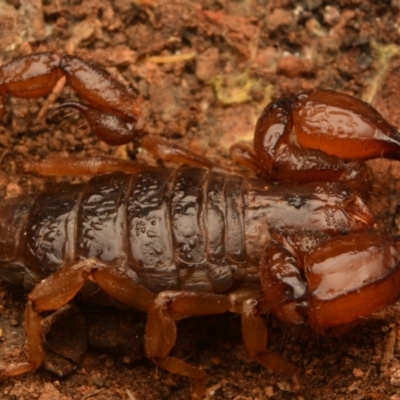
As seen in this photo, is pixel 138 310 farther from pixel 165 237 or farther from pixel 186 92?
pixel 186 92

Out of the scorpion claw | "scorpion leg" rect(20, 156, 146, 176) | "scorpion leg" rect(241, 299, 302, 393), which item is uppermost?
the scorpion claw

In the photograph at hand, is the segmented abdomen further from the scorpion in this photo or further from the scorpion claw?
the scorpion claw

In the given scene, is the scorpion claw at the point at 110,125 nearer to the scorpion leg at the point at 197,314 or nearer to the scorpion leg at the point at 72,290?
the scorpion leg at the point at 72,290

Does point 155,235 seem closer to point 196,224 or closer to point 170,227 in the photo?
point 170,227

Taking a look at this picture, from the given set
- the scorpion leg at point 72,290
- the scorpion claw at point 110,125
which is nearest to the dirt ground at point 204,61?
the scorpion claw at point 110,125

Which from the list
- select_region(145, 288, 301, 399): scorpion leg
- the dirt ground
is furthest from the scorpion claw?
select_region(145, 288, 301, 399): scorpion leg

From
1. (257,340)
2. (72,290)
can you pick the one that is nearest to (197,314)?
(257,340)

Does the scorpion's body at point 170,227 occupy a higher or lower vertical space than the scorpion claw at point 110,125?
lower

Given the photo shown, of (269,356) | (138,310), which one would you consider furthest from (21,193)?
(269,356)
